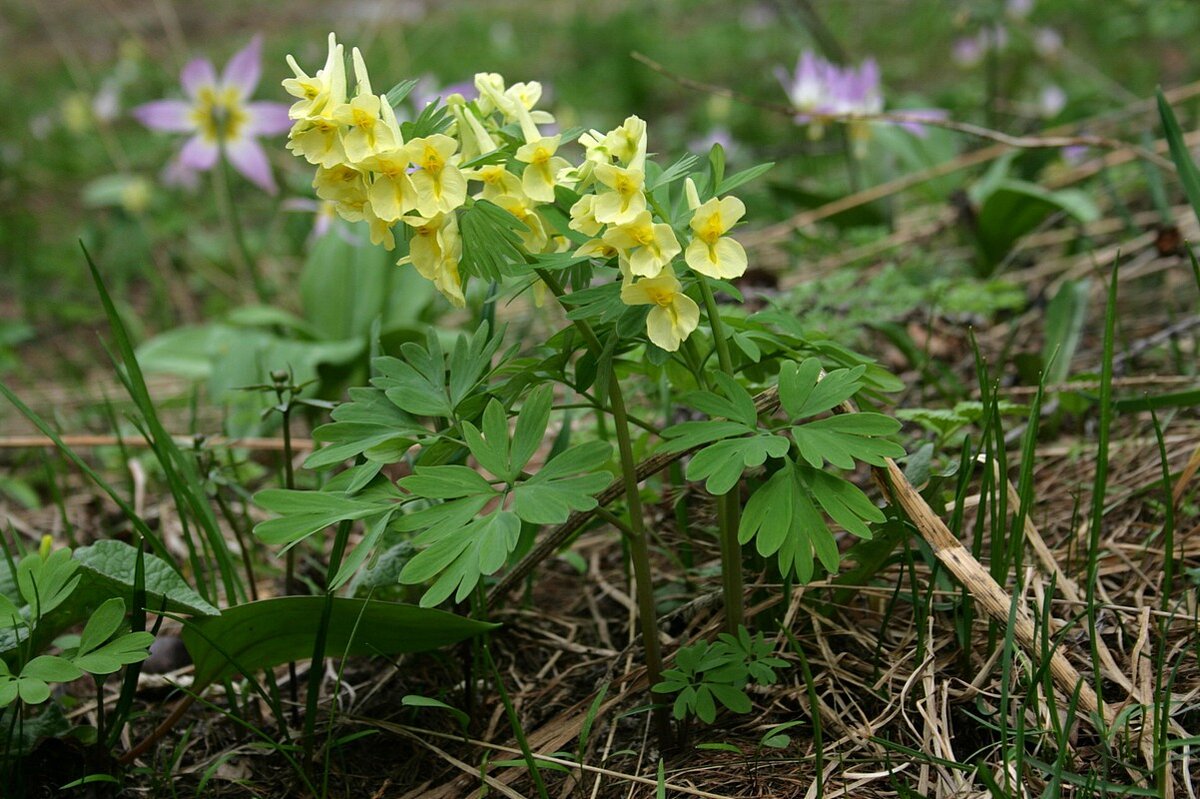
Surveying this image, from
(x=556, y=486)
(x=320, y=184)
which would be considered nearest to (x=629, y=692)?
(x=556, y=486)

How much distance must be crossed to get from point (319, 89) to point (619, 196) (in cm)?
31

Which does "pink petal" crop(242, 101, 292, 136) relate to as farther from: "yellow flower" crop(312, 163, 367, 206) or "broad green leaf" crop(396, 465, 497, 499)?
"broad green leaf" crop(396, 465, 497, 499)

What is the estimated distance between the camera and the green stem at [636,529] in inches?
42.4


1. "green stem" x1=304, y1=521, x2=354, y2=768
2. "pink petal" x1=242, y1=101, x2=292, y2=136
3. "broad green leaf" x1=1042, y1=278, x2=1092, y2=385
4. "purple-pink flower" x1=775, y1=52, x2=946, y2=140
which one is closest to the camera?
"green stem" x1=304, y1=521, x2=354, y2=768

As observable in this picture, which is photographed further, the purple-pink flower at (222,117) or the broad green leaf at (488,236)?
the purple-pink flower at (222,117)

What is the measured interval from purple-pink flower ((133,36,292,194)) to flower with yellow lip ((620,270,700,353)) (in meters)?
2.33

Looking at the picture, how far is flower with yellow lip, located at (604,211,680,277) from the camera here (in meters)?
0.93

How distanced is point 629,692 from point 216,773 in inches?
21.3

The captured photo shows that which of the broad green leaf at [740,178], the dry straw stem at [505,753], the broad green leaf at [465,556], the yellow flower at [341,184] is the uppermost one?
the yellow flower at [341,184]

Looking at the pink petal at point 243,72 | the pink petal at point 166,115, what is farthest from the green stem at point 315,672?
the pink petal at point 166,115

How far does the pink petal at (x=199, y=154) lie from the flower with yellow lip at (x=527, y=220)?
7.76 ft

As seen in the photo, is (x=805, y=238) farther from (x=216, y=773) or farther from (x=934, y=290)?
(x=216, y=773)

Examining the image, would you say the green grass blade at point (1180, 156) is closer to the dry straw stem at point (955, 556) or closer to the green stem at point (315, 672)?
the dry straw stem at point (955, 556)

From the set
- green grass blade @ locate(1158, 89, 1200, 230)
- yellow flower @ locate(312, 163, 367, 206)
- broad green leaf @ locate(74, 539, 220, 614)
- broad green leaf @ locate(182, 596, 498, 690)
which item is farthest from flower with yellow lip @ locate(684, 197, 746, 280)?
green grass blade @ locate(1158, 89, 1200, 230)
